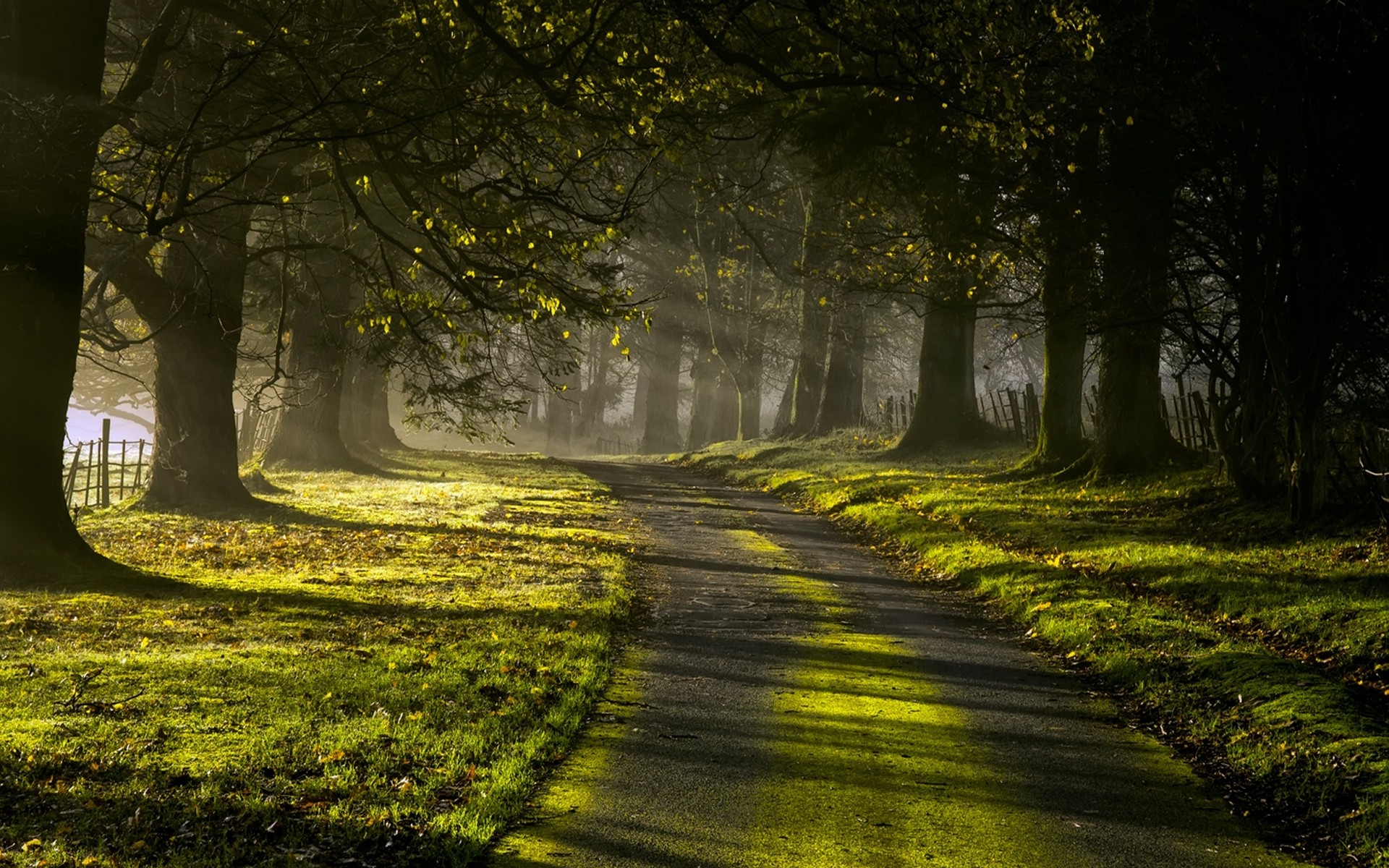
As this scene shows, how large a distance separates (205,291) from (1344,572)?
14793mm

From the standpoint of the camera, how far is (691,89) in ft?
39.4

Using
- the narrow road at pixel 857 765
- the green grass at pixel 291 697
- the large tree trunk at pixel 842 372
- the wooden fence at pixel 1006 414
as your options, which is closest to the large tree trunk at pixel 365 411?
the large tree trunk at pixel 842 372

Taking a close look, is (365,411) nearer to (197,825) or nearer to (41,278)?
(41,278)

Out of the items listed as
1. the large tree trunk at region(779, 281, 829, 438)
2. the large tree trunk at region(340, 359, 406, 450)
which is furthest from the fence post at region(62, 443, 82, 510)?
the large tree trunk at region(779, 281, 829, 438)

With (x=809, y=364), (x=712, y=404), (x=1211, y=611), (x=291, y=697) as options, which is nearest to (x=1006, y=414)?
(x=809, y=364)

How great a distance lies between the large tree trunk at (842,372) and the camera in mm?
34281

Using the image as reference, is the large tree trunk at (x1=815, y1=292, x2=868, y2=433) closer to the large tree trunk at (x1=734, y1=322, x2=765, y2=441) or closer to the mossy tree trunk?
the large tree trunk at (x1=734, y1=322, x2=765, y2=441)

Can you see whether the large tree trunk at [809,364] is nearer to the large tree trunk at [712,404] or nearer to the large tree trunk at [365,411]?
the large tree trunk at [712,404]

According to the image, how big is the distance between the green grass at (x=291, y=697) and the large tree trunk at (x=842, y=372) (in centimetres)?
2144

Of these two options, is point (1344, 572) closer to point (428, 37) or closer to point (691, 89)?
point (691, 89)

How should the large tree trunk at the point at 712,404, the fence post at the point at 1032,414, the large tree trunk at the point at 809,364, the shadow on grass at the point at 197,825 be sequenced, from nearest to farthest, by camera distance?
the shadow on grass at the point at 197,825
the fence post at the point at 1032,414
the large tree trunk at the point at 809,364
the large tree trunk at the point at 712,404

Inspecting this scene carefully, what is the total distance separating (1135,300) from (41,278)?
12986 mm

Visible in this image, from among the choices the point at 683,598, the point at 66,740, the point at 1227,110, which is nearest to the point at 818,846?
the point at 66,740

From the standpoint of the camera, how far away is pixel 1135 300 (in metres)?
15.3
